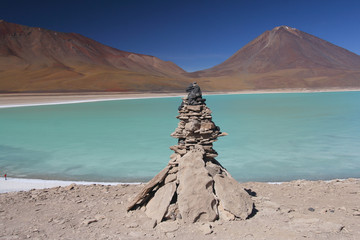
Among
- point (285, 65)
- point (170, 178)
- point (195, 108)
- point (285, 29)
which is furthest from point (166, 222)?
point (285, 29)

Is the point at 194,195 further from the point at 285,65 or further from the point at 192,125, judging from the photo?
the point at 285,65

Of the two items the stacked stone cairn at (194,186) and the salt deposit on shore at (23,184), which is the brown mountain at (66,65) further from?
the stacked stone cairn at (194,186)

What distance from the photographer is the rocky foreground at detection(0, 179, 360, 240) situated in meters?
3.90

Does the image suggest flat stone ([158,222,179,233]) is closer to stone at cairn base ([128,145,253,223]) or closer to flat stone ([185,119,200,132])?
stone at cairn base ([128,145,253,223])

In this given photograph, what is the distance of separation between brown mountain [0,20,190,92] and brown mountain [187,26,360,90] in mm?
22124

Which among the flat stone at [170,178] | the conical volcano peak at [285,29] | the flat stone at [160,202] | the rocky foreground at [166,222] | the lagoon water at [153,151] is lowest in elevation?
the lagoon water at [153,151]

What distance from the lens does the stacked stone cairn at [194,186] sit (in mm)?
4254

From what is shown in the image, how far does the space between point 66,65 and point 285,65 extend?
93.3 metres

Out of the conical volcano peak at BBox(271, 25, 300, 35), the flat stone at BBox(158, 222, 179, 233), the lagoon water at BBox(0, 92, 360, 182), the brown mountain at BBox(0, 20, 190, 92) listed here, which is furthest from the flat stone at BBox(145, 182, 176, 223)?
the conical volcano peak at BBox(271, 25, 300, 35)

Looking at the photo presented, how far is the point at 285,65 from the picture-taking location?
142 metres

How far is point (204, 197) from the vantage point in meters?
4.31

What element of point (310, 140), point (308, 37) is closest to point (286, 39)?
point (308, 37)

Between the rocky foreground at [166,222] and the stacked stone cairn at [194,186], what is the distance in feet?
0.50

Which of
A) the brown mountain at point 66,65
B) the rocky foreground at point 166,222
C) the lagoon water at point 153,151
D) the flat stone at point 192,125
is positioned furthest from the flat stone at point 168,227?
the brown mountain at point 66,65
